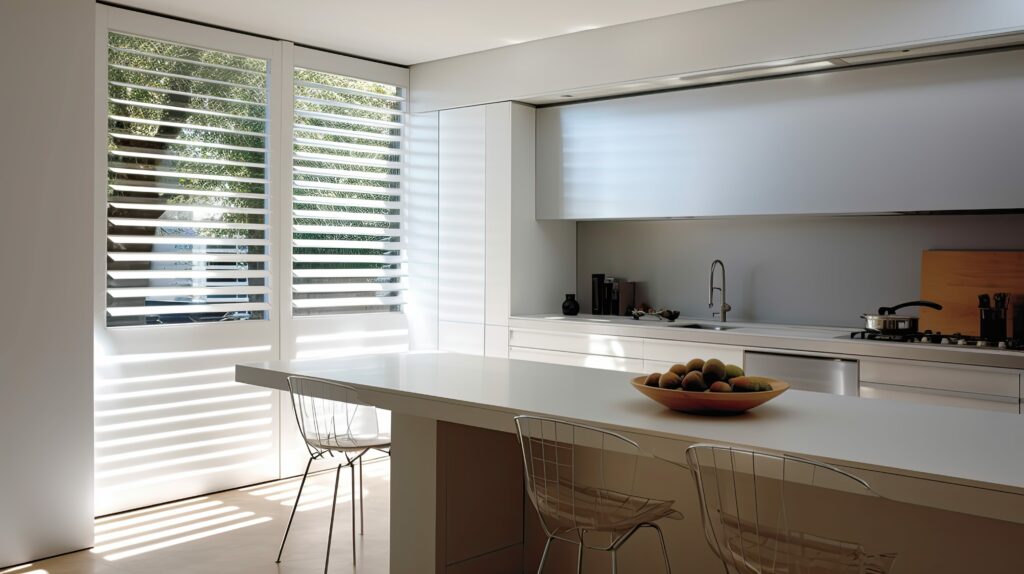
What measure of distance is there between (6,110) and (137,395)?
1.50 metres

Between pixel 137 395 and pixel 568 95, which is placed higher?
pixel 568 95

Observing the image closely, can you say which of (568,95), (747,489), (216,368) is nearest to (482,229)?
(568,95)

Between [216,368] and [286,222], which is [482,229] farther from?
[216,368]

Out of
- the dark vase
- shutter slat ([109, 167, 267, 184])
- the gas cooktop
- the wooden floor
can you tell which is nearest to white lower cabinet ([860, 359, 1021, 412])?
the gas cooktop

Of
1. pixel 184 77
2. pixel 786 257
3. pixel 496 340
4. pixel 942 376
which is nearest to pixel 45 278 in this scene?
pixel 184 77

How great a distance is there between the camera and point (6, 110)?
147 inches

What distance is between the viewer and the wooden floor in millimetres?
3711

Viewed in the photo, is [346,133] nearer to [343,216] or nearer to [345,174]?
[345,174]

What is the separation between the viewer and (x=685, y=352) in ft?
14.6

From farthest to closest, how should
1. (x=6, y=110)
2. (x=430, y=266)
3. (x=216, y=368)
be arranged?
(x=430, y=266)
(x=216, y=368)
(x=6, y=110)

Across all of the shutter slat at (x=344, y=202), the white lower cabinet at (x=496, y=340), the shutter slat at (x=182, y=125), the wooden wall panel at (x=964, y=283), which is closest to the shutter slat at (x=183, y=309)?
the shutter slat at (x=344, y=202)

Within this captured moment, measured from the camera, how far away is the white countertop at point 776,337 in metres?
3.58

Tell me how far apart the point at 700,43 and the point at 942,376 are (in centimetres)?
193

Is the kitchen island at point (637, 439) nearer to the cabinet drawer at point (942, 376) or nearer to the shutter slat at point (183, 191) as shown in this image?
the cabinet drawer at point (942, 376)
